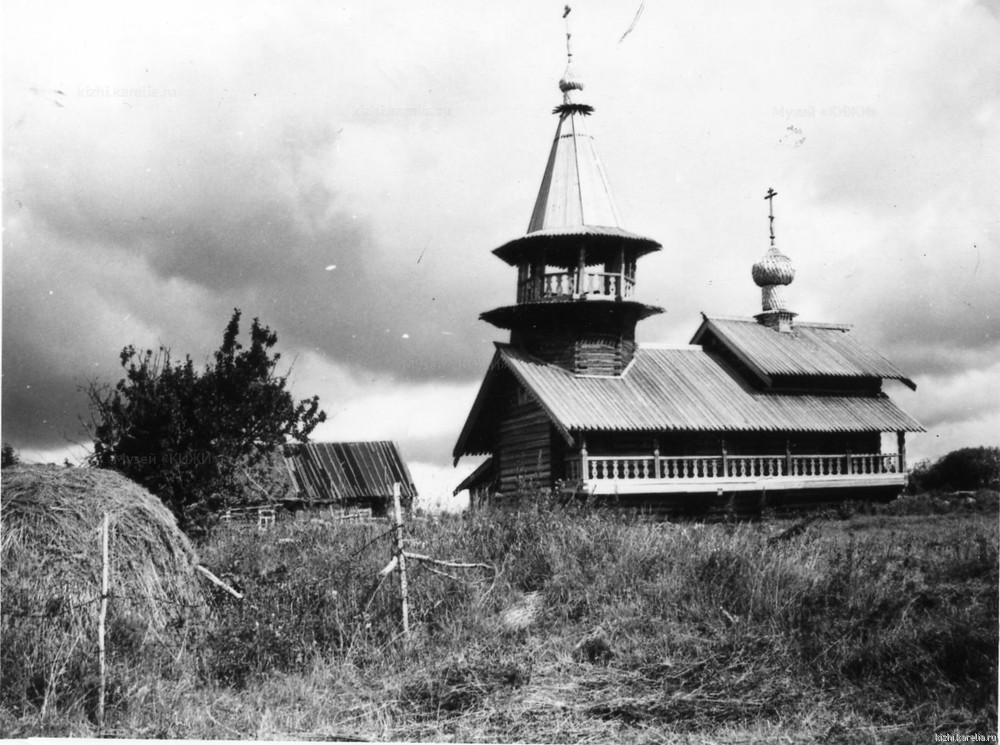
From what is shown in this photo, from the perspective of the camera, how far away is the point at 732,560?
36.3 feet

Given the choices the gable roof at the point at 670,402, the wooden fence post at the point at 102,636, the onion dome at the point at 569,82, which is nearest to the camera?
the wooden fence post at the point at 102,636

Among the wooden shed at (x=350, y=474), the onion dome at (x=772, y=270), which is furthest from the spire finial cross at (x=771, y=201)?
the wooden shed at (x=350, y=474)

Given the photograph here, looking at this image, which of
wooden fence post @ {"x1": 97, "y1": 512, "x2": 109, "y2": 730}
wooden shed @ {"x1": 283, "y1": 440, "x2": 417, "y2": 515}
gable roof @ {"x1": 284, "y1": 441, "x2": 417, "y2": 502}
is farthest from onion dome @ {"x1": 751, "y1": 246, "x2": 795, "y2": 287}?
wooden fence post @ {"x1": 97, "y1": 512, "x2": 109, "y2": 730}

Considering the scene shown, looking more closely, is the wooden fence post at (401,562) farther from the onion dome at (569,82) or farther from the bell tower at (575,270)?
the onion dome at (569,82)

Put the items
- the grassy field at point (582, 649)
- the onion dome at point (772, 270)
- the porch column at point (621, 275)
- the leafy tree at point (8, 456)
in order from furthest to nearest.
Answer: the onion dome at point (772, 270), the porch column at point (621, 275), the leafy tree at point (8, 456), the grassy field at point (582, 649)

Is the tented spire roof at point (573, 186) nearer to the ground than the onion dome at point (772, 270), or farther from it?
farther from it

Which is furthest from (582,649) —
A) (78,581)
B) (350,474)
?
(350,474)

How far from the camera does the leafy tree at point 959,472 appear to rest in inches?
992

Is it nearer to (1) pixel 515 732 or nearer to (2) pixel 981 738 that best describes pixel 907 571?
(2) pixel 981 738

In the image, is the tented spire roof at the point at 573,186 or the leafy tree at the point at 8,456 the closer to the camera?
the leafy tree at the point at 8,456

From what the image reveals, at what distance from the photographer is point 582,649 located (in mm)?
9594

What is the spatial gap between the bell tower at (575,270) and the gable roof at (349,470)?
13841mm

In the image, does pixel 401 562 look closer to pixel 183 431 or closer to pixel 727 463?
pixel 183 431

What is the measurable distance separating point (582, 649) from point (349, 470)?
28.4 m
